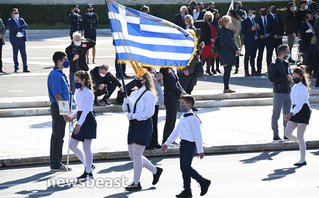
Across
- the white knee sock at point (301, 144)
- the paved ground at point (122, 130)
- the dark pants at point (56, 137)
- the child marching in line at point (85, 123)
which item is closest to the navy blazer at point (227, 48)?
the paved ground at point (122, 130)

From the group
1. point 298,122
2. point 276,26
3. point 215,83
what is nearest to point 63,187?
point 298,122

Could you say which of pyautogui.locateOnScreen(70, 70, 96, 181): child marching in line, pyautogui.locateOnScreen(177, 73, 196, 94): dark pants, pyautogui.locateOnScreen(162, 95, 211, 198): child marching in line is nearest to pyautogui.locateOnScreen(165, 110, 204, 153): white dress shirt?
pyautogui.locateOnScreen(162, 95, 211, 198): child marching in line

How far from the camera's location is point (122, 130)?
15.0 m

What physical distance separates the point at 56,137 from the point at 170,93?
2446 mm

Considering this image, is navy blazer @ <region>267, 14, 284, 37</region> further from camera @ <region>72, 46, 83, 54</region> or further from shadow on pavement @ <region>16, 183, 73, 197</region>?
shadow on pavement @ <region>16, 183, 73, 197</region>

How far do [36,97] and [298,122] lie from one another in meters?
7.79

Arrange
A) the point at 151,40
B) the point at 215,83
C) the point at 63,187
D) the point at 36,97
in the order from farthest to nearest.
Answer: the point at 215,83 → the point at 36,97 → the point at 151,40 → the point at 63,187

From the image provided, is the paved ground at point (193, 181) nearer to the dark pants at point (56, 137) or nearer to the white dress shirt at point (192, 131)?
the dark pants at point (56, 137)

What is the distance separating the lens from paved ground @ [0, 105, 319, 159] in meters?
13.2

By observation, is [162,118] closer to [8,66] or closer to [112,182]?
[112,182]

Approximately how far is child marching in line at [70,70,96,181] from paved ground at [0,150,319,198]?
345 mm

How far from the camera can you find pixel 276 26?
A: 22234 millimetres

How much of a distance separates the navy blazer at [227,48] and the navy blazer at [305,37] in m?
4.14

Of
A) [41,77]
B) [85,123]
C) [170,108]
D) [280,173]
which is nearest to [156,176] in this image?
[85,123]
